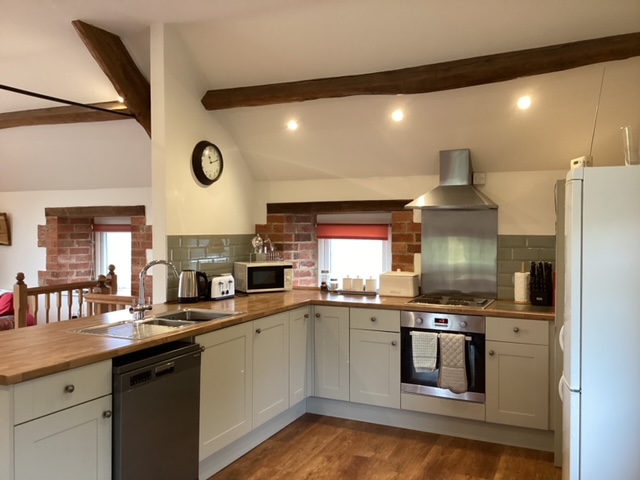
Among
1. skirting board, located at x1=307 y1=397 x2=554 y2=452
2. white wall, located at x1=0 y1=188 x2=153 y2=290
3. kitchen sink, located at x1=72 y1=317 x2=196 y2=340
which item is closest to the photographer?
kitchen sink, located at x1=72 y1=317 x2=196 y2=340

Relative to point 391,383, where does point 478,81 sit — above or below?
above

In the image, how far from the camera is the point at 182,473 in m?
2.80

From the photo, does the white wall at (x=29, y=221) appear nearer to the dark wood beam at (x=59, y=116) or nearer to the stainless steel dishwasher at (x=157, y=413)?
→ the dark wood beam at (x=59, y=116)

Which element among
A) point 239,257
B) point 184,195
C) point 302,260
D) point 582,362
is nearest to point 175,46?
point 184,195

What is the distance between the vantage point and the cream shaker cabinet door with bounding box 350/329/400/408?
12.9ft

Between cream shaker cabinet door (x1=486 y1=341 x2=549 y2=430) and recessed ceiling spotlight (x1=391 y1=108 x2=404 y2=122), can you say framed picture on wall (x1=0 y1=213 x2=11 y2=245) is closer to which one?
recessed ceiling spotlight (x1=391 y1=108 x2=404 y2=122)

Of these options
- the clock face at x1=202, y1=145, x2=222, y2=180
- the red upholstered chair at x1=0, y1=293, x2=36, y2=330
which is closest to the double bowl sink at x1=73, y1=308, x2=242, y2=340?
the clock face at x1=202, y1=145, x2=222, y2=180

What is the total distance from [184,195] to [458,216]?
2129 millimetres

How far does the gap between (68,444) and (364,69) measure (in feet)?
9.51

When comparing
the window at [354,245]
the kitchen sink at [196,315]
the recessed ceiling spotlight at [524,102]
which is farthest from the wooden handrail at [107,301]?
the recessed ceiling spotlight at [524,102]

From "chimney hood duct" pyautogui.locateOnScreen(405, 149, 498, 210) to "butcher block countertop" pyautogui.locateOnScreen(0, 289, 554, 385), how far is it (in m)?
0.74

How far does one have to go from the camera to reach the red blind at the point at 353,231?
4820mm

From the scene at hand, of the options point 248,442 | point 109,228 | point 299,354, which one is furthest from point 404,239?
→ point 109,228

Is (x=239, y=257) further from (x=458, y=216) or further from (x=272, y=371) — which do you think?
(x=458, y=216)
